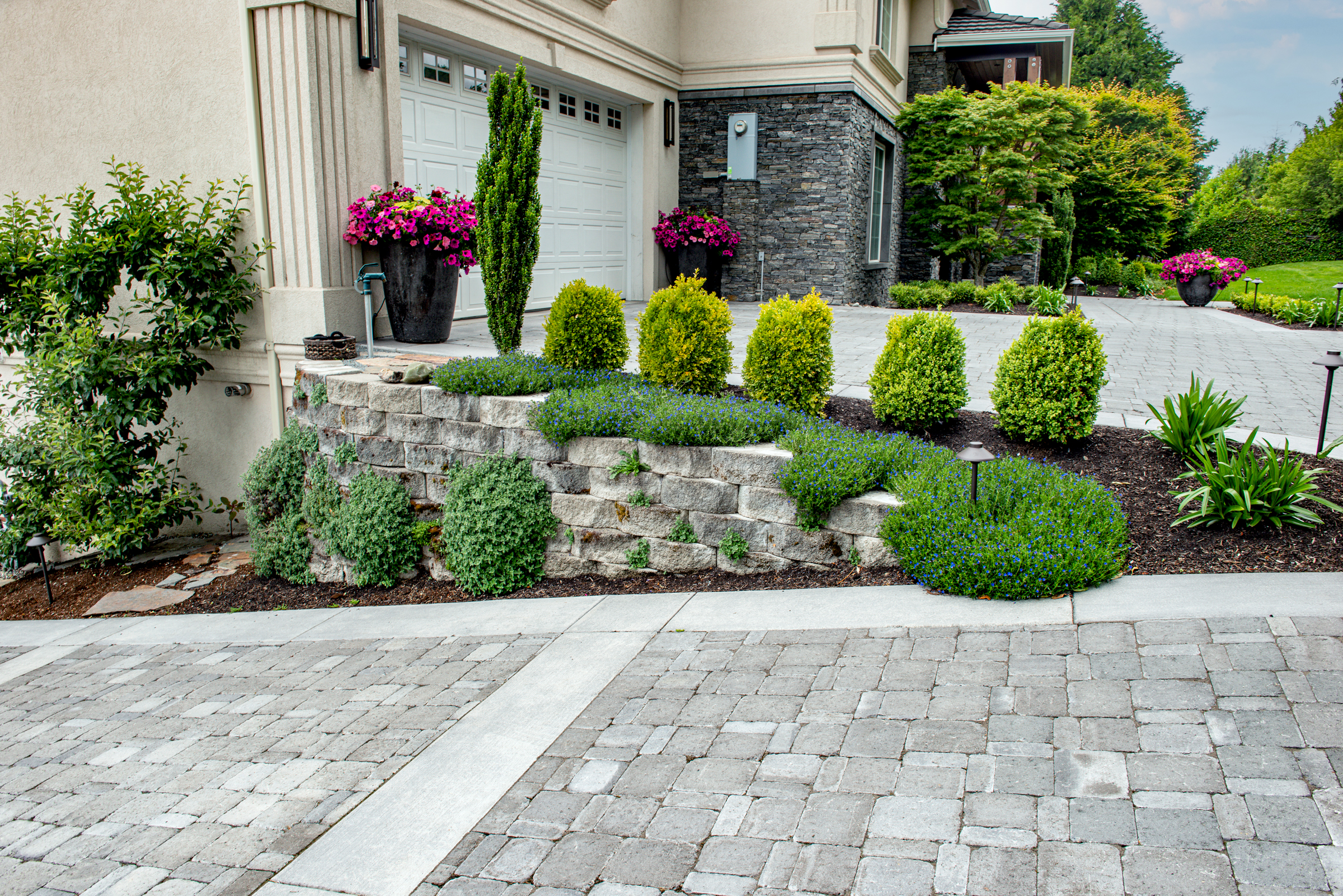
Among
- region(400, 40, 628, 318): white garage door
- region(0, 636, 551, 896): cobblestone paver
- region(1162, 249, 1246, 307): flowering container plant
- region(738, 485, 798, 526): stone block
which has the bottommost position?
region(0, 636, 551, 896): cobblestone paver

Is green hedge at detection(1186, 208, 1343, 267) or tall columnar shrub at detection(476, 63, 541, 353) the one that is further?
green hedge at detection(1186, 208, 1343, 267)

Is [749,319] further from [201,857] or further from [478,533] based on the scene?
[201,857]

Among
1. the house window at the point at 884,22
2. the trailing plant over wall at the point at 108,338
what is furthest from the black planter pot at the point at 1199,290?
the trailing plant over wall at the point at 108,338

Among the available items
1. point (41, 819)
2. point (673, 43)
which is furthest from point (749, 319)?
point (41, 819)

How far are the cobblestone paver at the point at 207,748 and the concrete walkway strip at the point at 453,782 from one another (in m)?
0.10

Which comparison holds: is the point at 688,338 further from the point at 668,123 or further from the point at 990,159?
the point at 990,159

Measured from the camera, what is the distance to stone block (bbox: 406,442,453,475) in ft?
18.9

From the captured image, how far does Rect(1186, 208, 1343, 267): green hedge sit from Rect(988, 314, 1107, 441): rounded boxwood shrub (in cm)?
2415

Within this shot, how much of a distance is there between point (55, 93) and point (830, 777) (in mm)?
8446

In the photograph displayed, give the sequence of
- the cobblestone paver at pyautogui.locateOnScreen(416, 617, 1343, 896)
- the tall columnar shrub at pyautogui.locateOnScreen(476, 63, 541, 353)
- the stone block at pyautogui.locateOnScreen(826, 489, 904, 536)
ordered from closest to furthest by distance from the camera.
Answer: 1. the cobblestone paver at pyautogui.locateOnScreen(416, 617, 1343, 896)
2. the stone block at pyautogui.locateOnScreen(826, 489, 904, 536)
3. the tall columnar shrub at pyautogui.locateOnScreen(476, 63, 541, 353)

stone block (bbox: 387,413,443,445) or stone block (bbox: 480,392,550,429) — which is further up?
stone block (bbox: 480,392,550,429)

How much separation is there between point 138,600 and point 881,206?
507 inches

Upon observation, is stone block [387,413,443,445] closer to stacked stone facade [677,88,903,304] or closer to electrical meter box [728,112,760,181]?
stacked stone facade [677,88,903,304]

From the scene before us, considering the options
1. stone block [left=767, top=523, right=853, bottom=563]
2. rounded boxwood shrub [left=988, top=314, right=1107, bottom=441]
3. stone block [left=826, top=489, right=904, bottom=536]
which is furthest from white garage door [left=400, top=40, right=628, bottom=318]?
stone block [left=826, top=489, right=904, bottom=536]
